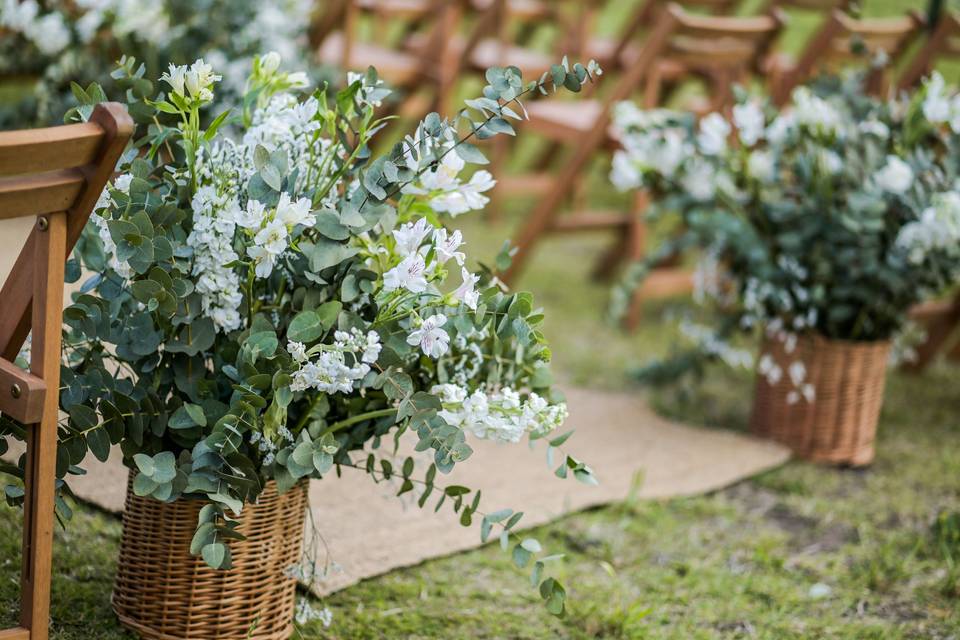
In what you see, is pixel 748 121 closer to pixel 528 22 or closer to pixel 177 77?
pixel 177 77

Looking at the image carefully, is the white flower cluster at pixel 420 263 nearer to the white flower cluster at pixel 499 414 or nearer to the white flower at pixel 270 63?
the white flower cluster at pixel 499 414

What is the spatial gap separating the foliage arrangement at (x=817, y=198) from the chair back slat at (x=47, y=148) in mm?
1698

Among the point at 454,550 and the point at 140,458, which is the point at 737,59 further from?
the point at 140,458

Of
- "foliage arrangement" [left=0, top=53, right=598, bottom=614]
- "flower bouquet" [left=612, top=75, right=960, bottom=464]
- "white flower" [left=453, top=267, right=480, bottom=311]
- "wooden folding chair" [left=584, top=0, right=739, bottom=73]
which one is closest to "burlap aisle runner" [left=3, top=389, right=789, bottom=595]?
"flower bouquet" [left=612, top=75, right=960, bottom=464]

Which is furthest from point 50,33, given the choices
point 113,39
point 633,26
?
point 633,26

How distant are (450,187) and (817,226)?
1.25 meters

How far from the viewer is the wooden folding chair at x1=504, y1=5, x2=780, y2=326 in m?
3.21

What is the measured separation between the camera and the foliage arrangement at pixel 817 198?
2.50 meters

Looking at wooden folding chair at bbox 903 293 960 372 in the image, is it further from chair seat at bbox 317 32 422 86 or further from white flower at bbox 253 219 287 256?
white flower at bbox 253 219 287 256

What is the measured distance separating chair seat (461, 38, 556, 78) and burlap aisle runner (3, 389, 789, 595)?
1.46 meters

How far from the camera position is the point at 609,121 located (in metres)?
3.45

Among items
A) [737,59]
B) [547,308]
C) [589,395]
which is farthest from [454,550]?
[737,59]

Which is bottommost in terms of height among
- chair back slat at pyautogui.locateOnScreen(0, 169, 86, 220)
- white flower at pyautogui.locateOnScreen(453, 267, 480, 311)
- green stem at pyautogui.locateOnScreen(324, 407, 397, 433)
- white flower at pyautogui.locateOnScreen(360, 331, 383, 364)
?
green stem at pyautogui.locateOnScreen(324, 407, 397, 433)

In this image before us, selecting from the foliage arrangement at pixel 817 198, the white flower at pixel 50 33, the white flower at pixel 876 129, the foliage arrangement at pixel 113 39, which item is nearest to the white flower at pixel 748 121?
the foliage arrangement at pixel 817 198
